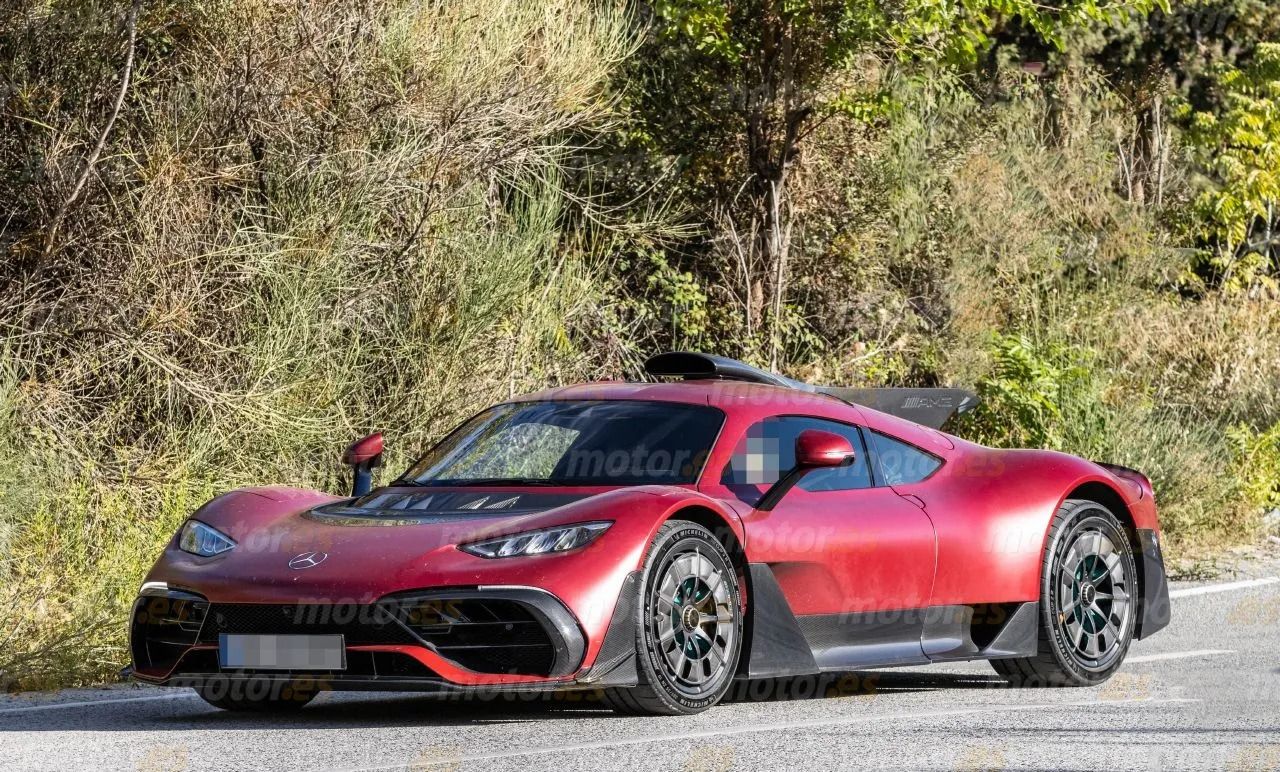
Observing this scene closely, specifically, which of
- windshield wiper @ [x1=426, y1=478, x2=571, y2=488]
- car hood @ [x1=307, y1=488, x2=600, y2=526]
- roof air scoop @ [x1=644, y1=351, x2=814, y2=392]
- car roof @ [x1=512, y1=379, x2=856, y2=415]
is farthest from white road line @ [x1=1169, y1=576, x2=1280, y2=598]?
car hood @ [x1=307, y1=488, x2=600, y2=526]

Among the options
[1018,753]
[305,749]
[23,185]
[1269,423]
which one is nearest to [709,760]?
[1018,753]

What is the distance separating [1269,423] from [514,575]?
13790 mm

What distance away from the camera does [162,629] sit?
22.5 feet

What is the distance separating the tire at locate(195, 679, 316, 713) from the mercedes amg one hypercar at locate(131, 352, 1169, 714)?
0.02 m

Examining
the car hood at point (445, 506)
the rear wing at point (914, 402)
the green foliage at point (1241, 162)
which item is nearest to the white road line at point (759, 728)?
the car hood at point (445, 506)

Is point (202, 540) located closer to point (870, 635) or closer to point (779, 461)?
point (779, 461)

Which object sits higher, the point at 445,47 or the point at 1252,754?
the point at 445,47

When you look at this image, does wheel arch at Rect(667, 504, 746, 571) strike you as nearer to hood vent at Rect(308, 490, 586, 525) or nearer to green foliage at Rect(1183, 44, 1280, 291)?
hood vent at Rect(308, 490, 586, 525)

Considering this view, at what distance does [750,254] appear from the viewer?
17.8 metres

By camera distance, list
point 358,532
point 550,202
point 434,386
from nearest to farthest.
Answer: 1. point 358,532
2. point 434,386
3. point 550,202

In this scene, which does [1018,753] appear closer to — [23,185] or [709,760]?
[709,760]

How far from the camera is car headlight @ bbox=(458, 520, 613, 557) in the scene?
648 cm

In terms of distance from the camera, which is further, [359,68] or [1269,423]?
[1269,423]

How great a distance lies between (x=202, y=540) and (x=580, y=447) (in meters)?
1.53
